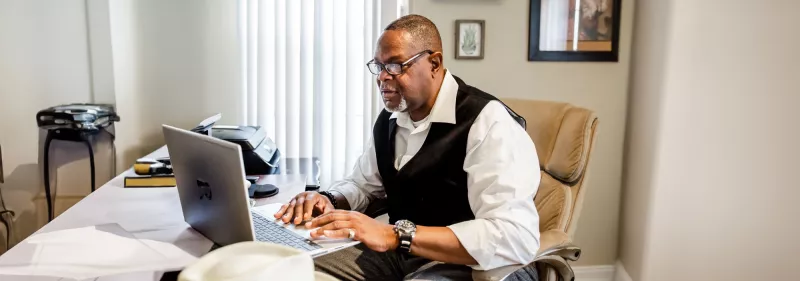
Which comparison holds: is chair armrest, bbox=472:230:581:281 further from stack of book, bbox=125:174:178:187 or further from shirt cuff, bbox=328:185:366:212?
stack of book, bbox=125:174:178:187

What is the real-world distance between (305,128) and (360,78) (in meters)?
0.35

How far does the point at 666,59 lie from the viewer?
2.20 m

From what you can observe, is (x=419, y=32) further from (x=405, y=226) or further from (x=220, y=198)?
(x=220, y=198)

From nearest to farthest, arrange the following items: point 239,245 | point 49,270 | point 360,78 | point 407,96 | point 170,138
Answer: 1. point 239,245
2. point 49,270
3. point 170,138
4. point 407,96
5. point 360,78

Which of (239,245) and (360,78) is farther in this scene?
(360,78)

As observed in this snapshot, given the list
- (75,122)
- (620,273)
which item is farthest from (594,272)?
(75,122)

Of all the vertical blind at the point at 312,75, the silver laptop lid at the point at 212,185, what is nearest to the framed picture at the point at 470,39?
the vertical blind at the point at 312,75

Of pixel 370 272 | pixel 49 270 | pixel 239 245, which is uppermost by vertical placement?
pixel 239 245

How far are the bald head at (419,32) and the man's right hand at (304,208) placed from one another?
18.4 inches

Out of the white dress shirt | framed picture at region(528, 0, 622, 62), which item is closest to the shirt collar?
the white dress shirt

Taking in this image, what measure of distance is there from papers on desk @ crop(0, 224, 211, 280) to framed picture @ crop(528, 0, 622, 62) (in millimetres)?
1622

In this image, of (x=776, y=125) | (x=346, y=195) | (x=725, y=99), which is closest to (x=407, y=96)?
(x=346, y=195)

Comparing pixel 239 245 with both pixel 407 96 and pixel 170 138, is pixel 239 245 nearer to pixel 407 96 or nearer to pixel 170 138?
pixel 170 138

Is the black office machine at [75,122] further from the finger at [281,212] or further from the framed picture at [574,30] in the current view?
the framed picture at [574,30]
